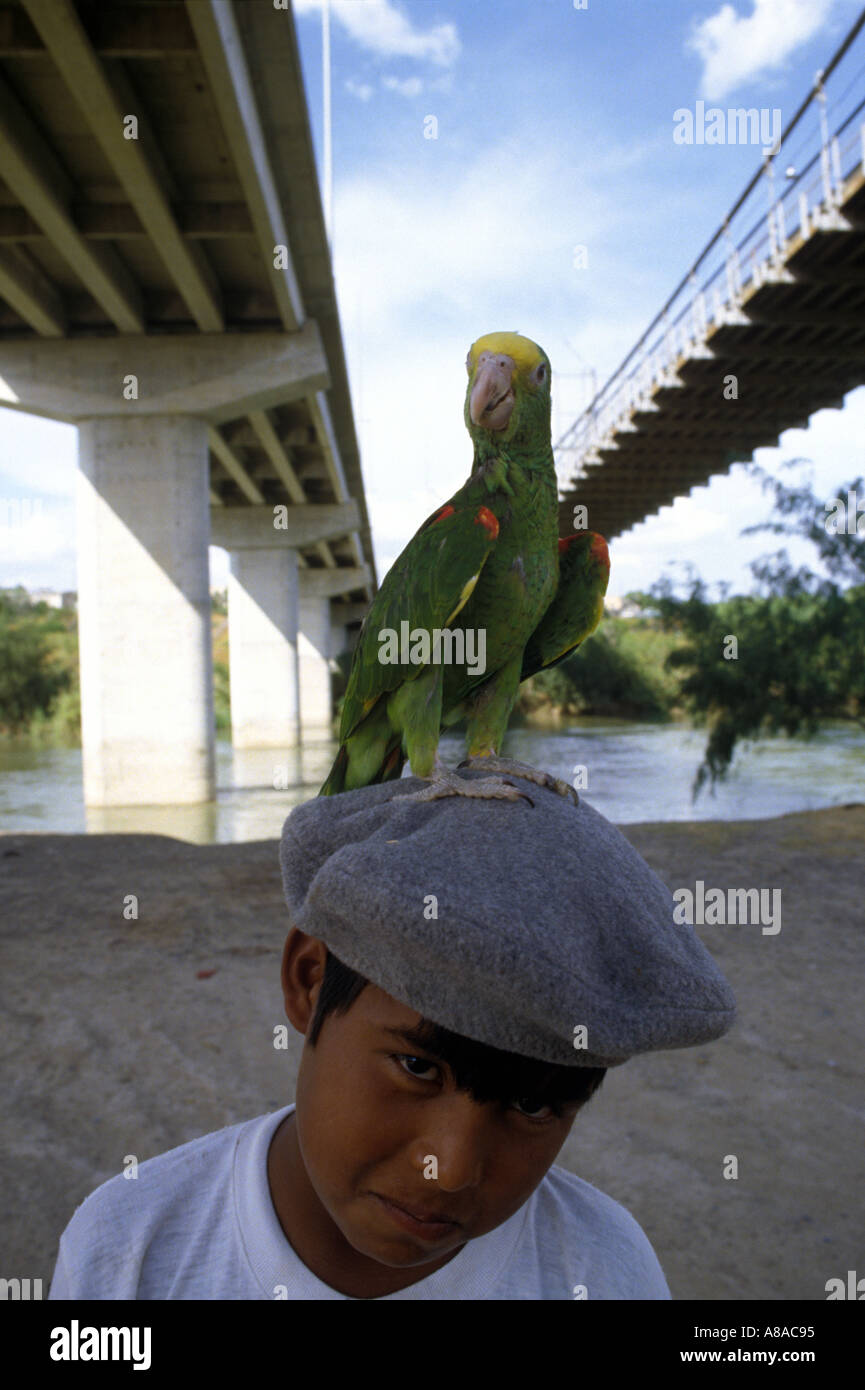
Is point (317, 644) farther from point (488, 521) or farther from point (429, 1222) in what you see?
point (429, 1222)

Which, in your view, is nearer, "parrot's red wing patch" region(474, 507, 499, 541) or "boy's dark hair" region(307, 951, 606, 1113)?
"boy's dark hair" region(307, 951, 606, 1113)

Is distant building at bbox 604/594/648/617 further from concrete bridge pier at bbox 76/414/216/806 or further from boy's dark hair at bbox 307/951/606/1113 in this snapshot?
concrete bridge pier at bbox 76/414/216/806

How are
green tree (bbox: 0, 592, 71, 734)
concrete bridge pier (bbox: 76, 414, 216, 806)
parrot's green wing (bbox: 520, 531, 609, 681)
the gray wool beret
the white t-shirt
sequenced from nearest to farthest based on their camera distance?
the gray wool beret
the white t-shirt
parrot's green wing (bbox: 520, 531, 609, 681)
concrete bridge pier (bbox: 76, 414, 216, 806)
green tree (bbox: 0, 592, 71, 734)

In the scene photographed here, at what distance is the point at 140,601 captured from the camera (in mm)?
17062

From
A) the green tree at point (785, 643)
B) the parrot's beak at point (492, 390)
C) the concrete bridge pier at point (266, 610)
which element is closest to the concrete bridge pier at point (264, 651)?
the concrete bridge pier at point (266, 610)

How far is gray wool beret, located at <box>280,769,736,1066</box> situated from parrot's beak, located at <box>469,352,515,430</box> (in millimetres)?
832

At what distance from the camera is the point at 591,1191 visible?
4.70ft

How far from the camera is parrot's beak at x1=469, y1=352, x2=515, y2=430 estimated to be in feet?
5.52

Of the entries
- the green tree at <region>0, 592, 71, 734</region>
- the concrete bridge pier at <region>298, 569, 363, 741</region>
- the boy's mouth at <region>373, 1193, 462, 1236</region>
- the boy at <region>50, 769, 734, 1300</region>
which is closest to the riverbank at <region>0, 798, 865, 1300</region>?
the boy at <region>50, 769, 734, 1300</region>

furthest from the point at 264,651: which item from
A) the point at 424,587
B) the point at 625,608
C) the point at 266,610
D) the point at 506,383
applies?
the point at 506,383

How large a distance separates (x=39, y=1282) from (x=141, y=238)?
524 inches

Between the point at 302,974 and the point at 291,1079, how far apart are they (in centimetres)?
342

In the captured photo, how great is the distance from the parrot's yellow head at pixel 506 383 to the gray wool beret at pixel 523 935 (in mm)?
843

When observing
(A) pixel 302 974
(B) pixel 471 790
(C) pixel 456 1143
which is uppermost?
(B) pixel 471 790
